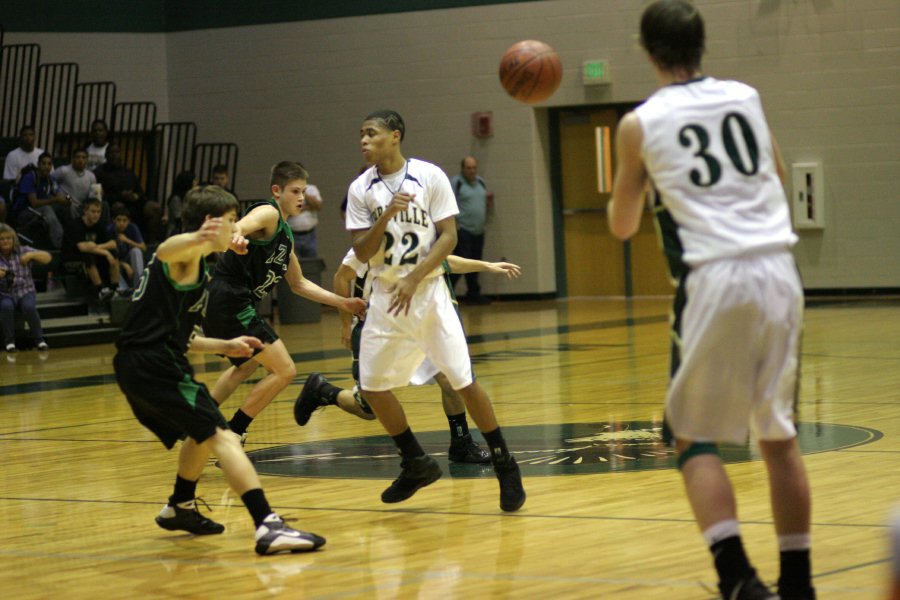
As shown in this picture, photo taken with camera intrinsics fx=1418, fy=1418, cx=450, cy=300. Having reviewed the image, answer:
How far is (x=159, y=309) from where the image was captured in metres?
5.35

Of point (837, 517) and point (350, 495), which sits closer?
point (837, 517)

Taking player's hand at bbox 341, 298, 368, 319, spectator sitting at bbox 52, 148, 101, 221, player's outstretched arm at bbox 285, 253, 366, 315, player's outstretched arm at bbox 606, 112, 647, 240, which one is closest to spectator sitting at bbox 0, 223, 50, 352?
spectator sitting at bbox 52, 148, 101, 221

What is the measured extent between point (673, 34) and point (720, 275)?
67 cm

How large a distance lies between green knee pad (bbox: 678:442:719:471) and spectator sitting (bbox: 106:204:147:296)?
13717mm

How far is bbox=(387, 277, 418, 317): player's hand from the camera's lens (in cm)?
579

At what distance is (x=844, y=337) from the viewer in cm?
1296

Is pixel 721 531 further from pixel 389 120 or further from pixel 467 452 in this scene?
pixel 467 452

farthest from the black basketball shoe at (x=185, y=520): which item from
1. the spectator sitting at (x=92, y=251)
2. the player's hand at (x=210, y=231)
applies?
the spectator sitting at (x=92, y=251)

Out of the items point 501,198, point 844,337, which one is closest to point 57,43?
point 501,198

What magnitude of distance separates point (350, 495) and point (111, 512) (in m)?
1.05

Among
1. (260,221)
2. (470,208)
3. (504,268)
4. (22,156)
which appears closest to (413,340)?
(504,268)

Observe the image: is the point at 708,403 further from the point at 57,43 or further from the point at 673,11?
the point at 57,43

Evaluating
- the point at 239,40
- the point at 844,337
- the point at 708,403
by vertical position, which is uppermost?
the point at 239,40

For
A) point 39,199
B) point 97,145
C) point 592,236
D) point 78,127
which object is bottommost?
point 592,236
